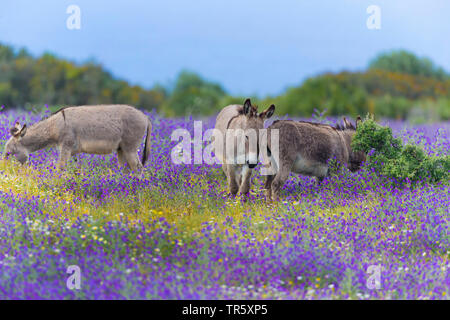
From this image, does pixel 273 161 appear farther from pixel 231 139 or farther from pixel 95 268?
pixel 95 268

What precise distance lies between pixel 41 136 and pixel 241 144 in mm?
3737

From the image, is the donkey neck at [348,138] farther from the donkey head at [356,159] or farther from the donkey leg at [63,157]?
the donkey leg at [63,157]

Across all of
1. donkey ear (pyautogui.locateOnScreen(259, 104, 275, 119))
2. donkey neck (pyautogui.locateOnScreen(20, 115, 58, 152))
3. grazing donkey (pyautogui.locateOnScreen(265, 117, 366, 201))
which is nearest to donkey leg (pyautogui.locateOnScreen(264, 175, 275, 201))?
grazing donkey (pyautogui.locateOnScreen(265, 117, 366, 201))

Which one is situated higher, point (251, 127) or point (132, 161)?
point (251, 127)

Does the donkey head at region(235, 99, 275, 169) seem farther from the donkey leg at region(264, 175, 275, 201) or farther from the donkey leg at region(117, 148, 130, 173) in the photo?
the donkey leg at region(117, 148, 130, 173)

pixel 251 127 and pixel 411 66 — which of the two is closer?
pixel 251 127

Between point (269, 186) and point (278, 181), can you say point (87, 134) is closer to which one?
point (269, 186)

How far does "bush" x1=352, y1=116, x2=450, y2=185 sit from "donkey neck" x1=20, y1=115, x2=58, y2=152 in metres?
5.19

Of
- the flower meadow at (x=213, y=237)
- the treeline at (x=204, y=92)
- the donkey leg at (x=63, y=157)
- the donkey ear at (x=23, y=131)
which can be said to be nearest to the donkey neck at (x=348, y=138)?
the flower meadow at (x=213, y=237)

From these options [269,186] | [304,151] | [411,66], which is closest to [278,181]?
[269,186]

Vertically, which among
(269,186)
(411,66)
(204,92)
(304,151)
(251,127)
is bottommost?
(269,186)

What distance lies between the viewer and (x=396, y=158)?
9.30m

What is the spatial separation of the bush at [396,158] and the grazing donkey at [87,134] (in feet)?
12.4

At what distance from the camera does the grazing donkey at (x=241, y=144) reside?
8227 mm
